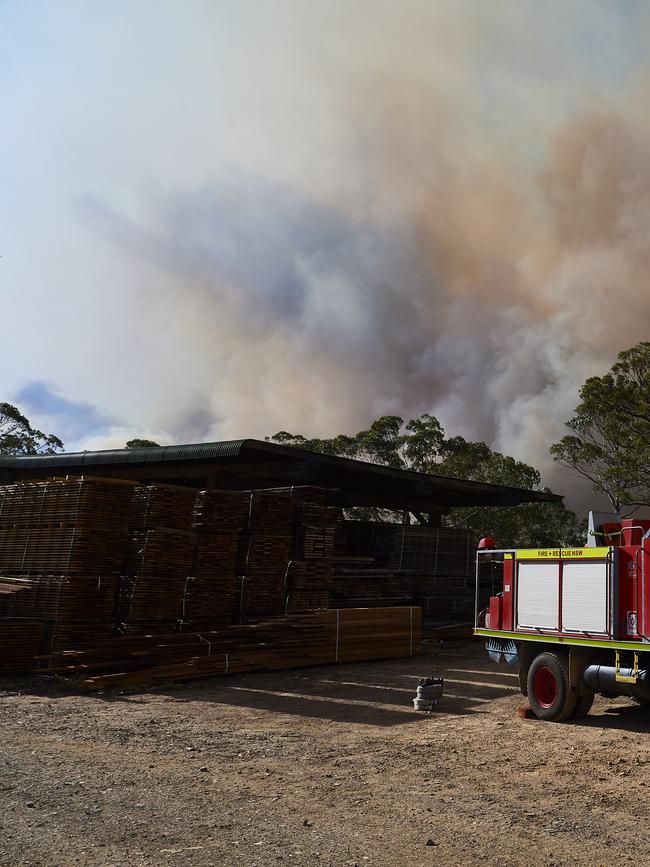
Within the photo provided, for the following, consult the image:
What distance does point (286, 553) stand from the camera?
59.3 feet

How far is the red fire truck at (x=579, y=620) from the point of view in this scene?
10367 millimetres

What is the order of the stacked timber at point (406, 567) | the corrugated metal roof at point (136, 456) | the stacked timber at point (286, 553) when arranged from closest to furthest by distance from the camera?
the stacked timber at point (286, 553) < the corrugated metal roof at point (136, 456) < the stacked timber at point (406, 567)

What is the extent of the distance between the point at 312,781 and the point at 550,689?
5.23 metres

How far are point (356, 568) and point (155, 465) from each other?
21.7 feet

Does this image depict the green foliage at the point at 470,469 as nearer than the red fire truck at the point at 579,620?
No

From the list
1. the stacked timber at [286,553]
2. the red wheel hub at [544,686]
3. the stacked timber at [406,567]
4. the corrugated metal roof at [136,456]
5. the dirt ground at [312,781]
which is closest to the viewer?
the dirt ground at [312,781]

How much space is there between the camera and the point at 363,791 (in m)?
7.60

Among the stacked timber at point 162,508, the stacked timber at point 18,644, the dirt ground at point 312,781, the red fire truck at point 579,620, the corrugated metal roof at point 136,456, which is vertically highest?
the corrugated metal roof at point 136,456

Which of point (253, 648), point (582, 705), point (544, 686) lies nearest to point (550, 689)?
point (544, 686)

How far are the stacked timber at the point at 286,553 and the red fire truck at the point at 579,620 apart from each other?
20.2ft

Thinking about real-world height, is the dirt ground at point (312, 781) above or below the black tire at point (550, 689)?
below

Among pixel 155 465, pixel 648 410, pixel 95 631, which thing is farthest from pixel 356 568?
pixel 648 410

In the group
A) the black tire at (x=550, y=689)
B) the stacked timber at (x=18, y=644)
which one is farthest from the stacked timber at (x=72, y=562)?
the black tire at (x=550, y=689)

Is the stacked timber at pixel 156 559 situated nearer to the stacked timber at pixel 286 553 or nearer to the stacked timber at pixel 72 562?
the stacked timber at pixel 72 562
